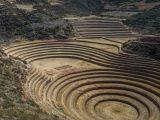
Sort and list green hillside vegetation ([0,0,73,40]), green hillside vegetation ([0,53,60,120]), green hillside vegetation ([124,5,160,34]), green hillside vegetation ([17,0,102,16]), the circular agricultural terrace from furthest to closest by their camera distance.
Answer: green hillside vegetation ([17,0,102,16]) < green hillside vegetation ([124,5,160,34]) < green hillside vegetation ([0,0,73,40]) < the circular agricultural terrace < green hillside vegetation ([0,53,60,120])

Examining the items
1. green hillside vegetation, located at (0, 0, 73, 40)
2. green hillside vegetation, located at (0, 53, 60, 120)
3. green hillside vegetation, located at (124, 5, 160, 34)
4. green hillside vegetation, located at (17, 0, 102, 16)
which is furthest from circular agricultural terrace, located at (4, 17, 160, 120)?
green hillside vegetation, located at (17, 0, 102, 16)

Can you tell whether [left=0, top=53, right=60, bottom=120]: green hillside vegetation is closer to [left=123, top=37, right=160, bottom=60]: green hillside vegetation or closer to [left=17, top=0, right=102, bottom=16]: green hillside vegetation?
[left=123, top=37, right=160, bottom=60]: green hillside vegetation

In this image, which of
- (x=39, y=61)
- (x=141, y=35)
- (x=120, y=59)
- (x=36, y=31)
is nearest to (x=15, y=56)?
(x=39, y=61)

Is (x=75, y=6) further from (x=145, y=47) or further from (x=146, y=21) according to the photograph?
(x=145, y=47)

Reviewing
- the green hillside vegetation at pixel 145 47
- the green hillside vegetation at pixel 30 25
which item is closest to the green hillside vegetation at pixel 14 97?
the green hillside vegetation at pixel 30 25

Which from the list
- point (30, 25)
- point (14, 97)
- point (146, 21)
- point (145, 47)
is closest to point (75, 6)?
point (146, 21)

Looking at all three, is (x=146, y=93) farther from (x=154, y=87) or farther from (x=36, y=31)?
(x=36, y=31)
